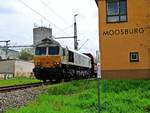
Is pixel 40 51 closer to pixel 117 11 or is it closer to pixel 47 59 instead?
pixel 47 59

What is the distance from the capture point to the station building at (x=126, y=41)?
30781 millimetres

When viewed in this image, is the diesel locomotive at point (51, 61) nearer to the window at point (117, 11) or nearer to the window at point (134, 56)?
the window at point (117, 11)

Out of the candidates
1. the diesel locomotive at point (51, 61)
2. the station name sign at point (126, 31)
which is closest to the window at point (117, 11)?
the station name sign at point (126, 31)

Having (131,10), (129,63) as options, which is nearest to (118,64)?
(129,63)

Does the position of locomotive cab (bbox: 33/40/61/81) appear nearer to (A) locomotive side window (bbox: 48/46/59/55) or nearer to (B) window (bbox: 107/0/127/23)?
(A) locomotive side window (bbox: 48/46/59/55)

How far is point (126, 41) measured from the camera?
31172mm

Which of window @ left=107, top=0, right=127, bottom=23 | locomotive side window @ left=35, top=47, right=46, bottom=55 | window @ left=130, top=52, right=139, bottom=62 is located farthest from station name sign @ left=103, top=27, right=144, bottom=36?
locomotive side window @ left=35, top=47, right=46, bottom=55

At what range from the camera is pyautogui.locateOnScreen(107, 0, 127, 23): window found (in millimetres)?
31562

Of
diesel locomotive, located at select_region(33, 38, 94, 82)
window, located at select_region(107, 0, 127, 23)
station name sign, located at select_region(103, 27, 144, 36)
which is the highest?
window, located at select_region(107, 0, 127, 23)

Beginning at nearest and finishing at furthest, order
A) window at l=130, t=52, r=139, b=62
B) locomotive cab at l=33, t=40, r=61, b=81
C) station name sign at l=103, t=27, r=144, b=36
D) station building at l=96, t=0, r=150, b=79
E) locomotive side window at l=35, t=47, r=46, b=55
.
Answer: station building at l=96, t=0, r=150, b=79
window at l=130, t=52, r=139, b=62
station name sign at l=103, t=27, r=144, b=36
locomotive cab at l=33, t=40, r=61, b=81
locomotive side window at l=35, t=47, r=46, b=55

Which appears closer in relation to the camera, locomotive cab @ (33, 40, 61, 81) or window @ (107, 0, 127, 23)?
window @ (107, 0, 127, 23)

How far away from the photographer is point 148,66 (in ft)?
101

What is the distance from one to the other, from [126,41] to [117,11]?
2.54 m

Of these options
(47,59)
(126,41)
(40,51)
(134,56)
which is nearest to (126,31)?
(126,41)
